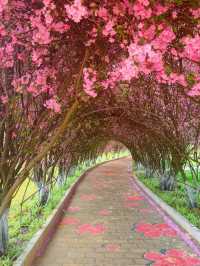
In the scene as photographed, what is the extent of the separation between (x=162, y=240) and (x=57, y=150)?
Answer: 6069 millimetres

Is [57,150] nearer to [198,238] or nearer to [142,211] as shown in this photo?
[142,211]

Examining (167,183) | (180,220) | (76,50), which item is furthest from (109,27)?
(167,183)

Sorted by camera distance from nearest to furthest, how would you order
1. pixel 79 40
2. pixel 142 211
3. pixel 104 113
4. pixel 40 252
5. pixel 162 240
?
1. pixel 79 40
2. pixel 40 252
3. pixel 162 240
4. pixel 104 113
5. pixel 142 211

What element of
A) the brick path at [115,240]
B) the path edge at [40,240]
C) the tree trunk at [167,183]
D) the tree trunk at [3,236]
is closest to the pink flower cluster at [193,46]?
the brick path at [115,240]

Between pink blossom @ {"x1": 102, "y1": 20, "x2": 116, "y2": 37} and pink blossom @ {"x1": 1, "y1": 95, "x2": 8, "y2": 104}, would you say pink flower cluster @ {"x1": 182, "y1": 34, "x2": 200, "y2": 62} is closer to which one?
pink blossom @ {"x1": 102, "y1": 20, "x2": 116, "y2": 37}

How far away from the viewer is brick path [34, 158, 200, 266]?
692cm

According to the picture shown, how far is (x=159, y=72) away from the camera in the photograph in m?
5.05

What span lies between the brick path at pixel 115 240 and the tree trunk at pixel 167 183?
3107 millimetres

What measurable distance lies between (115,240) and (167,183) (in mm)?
7910

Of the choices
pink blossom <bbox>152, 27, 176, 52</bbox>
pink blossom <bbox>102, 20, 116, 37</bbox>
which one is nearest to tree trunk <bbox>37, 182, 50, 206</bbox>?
pink blossom <bbox>102, 20, 116, 37</bbox>

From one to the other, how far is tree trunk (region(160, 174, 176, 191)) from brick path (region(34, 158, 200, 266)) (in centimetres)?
311

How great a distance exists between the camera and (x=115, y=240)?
Result: 8305mm

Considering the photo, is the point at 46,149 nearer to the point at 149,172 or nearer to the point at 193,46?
the point at 193,46

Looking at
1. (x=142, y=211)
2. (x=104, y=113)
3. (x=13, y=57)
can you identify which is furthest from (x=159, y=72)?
(x=142, y=211)
